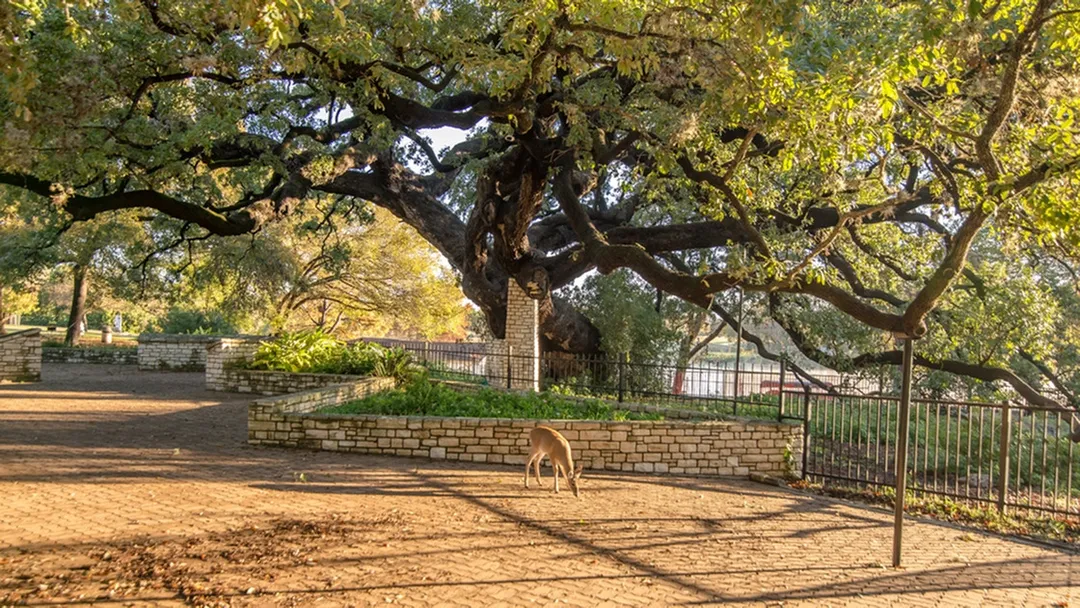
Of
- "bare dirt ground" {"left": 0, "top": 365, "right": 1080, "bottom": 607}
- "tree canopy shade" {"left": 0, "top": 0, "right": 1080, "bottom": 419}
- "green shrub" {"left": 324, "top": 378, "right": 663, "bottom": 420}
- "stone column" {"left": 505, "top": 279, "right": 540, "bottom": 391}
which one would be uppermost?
"tree canopy shade" {"left": 0, "top": 0, "right": 1080, "bottom": 419}

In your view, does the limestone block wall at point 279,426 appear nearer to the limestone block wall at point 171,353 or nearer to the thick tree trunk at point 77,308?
the limestone block wall at point 171,353

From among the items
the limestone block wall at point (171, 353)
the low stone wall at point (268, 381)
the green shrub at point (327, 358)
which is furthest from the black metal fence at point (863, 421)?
the limestone block wall at point (171, 353)

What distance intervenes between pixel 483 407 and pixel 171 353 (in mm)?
15305

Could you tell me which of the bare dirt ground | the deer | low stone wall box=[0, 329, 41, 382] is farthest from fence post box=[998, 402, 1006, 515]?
low stone wall box=[0, 329, 41, 382]

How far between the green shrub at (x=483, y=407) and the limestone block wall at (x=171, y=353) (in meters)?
12.5

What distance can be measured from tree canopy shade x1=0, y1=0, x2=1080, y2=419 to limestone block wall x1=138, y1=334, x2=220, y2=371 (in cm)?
605

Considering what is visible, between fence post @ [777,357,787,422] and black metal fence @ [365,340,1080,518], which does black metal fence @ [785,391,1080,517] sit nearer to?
black metal fence @ [365,340,1080,518]

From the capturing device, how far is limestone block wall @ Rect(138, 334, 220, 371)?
2236cm

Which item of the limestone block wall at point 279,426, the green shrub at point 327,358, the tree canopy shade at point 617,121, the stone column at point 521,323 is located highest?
the tree canopy shade at point 617,121

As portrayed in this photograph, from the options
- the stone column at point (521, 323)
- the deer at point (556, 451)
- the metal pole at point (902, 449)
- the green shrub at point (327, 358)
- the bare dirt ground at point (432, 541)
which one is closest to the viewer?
the bare dirt ground at point (432, 541)

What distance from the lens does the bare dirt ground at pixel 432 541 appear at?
4.88 meters

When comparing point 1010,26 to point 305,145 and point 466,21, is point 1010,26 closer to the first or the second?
point 466,21

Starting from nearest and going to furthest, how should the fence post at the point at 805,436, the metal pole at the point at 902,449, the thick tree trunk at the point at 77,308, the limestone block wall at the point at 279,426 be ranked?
the metal pole at the point at 902,449 → the fence post at the point at 805,436 → the limestone block wall at the point at 279,426 → the thick tree trunk at the point at 77,308

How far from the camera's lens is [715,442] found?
1010 centimetres
